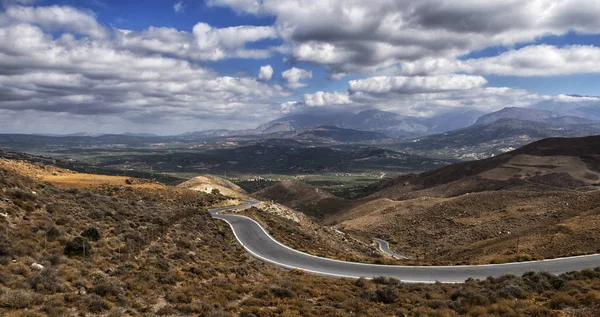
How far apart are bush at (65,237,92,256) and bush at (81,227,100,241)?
6.86 feet

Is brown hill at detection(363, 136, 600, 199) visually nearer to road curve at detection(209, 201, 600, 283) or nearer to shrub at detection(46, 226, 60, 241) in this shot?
road curve at detection(209, 201, 600, 283)

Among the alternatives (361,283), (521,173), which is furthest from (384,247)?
(521,173)

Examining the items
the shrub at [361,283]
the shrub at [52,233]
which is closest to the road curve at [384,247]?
the shrub at [361,283]

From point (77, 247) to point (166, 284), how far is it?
5.47m

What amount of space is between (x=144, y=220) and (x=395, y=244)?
1819 inches

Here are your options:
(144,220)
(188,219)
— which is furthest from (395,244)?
(144,220)

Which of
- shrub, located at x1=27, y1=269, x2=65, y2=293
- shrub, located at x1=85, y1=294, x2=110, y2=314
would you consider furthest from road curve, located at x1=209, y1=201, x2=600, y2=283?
shrub, located at x1=27, y1=269, x2=65, y2=293

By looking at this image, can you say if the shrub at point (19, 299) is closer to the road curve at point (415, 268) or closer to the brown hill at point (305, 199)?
the road curve at point (415, 268)

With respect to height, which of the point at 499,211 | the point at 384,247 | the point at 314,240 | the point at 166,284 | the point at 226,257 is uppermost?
the point at 166,284

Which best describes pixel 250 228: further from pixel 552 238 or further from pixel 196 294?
pixel 552 238

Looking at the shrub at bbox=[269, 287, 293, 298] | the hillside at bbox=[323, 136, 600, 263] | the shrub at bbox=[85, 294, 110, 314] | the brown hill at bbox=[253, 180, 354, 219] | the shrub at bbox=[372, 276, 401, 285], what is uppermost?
the shrub at bbox=[85, 294, 110, 314]

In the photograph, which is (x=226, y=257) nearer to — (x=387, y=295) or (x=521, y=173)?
(x=387, y=295)

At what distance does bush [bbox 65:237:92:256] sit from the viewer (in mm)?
18234

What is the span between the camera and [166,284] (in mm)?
17344
